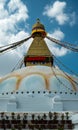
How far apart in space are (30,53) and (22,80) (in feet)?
17.3

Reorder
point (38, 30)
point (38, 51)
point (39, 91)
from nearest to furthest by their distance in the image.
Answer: point (39, 91)
point (38, 51)
point (38, 30)

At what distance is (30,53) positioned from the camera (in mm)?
25250

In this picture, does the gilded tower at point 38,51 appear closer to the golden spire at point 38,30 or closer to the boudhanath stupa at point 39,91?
the golden spire at point 38,30

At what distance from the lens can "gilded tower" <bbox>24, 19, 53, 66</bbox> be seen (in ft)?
81.3

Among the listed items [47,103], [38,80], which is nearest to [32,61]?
[38,80]

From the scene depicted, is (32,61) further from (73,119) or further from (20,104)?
(73,119)

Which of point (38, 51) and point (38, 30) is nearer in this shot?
point (38, 51)

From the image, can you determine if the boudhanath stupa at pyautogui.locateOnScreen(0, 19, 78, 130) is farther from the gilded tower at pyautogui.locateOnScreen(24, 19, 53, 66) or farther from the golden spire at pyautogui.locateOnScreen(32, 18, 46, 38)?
the golden spire at pyautogui.locateOnScreen(32, 18, 46, 38)

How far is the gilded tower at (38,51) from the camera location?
24.8 m

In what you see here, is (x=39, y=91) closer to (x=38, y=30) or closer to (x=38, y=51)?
(x=38, y=51)

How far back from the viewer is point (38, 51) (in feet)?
83.3

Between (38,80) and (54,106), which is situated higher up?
(38,80)

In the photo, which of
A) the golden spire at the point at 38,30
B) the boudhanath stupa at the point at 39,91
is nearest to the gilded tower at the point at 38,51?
the golden spire at the point at 38,30

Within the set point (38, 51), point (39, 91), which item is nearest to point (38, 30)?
point (38, 51)
